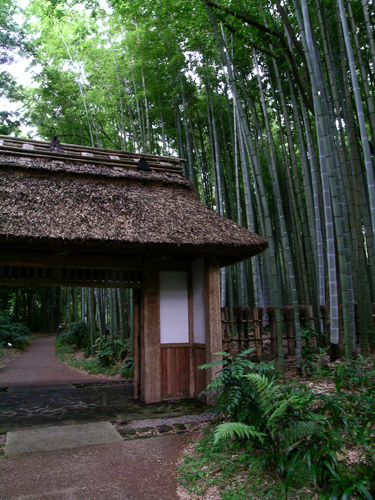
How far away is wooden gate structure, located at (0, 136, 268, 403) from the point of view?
161 inches

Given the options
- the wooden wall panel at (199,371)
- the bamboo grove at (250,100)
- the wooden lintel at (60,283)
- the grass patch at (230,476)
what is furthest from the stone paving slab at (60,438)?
the bamboo grove at (250,100)

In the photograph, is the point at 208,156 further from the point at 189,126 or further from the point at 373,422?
the point at 373,422

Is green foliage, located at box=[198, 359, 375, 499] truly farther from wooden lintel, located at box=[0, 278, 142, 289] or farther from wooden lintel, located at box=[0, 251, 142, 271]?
wooden lintel, located at box=[0, 251, 142, 271]

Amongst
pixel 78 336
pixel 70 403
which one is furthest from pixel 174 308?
pixel 78 336

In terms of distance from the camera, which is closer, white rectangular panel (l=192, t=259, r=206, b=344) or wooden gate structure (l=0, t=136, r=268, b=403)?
wooden gate structure (l=0, t=136, r=268, b=403)

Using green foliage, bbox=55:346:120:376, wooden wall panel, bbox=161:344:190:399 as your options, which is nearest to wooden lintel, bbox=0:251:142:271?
wooden wall panel, bbox=161:344:190:399

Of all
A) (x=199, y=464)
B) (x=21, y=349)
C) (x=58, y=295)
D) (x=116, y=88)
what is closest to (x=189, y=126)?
(x=116, y=88)

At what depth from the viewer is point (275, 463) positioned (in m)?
2.43

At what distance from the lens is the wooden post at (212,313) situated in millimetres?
4539

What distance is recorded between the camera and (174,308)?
201 inches

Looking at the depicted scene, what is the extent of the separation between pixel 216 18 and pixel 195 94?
10.3 ft

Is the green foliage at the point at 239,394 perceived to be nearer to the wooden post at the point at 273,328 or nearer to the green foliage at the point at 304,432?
the green foliage at the point at 304,432

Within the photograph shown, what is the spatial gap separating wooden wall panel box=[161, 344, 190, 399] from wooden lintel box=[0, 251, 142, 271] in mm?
1199

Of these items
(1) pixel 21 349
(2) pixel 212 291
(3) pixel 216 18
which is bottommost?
(1) pixel 21 349
